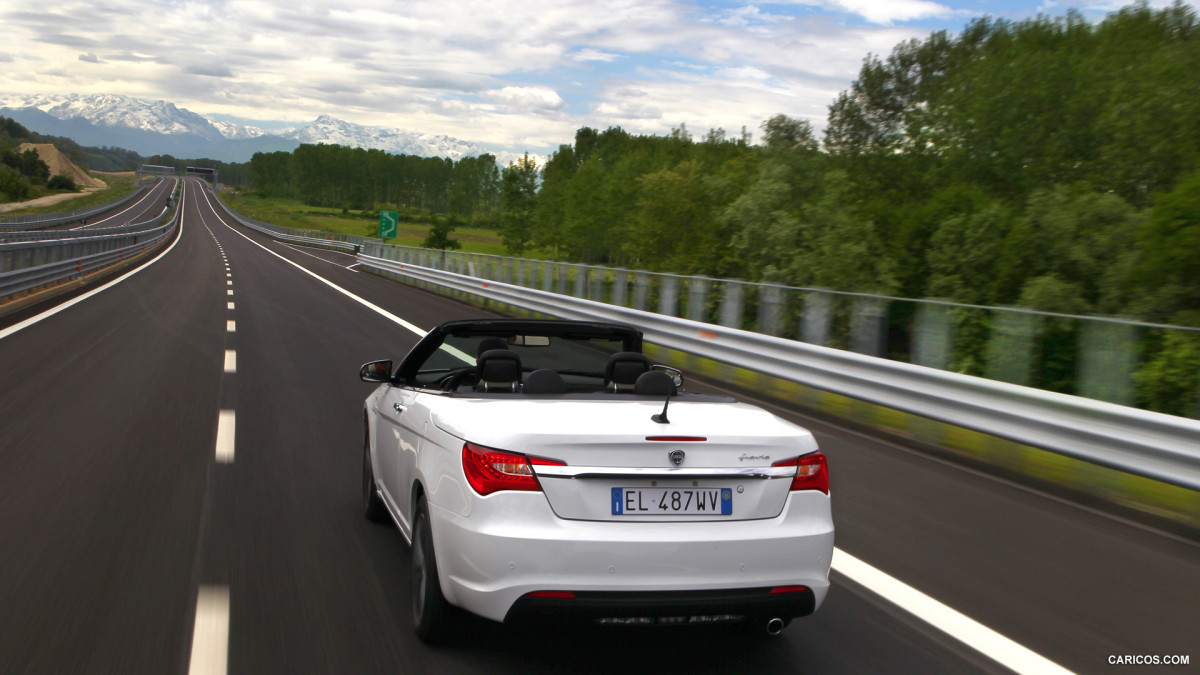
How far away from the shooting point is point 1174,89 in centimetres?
4247

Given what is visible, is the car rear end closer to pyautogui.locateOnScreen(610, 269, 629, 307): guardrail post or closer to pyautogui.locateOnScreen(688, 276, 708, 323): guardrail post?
pyautogui.locateOnScreen(688, 276, 708, 323): guardrail post

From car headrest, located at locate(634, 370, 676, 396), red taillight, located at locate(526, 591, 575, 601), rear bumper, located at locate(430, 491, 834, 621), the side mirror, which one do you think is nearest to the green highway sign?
the side mirror

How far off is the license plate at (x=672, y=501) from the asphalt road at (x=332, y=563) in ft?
2.17

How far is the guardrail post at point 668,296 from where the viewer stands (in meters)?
16.3

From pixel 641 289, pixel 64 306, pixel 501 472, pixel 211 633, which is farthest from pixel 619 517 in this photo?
pixel 64 306

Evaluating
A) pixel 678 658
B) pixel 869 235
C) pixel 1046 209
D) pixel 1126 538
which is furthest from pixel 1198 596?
pixel 869 235

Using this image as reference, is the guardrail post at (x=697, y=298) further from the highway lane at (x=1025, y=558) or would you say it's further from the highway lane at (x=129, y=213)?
the highway lane at (x=129, y=213)

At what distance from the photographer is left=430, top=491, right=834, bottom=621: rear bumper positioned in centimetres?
347

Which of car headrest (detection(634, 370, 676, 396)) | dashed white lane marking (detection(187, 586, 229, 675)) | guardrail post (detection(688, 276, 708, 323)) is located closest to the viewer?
dashed white lane marking (detection(187, 586, 229, 675))

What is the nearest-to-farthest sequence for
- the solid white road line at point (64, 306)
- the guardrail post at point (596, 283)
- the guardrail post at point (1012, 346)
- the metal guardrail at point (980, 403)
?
the metal guardrail at point (980, 403) → the guardrail post at point (1012, 346) → the solid white road line at point (64, 306) → the guardrail post at point (596, 283)

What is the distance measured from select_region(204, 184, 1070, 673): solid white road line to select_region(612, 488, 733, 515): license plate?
1373mm

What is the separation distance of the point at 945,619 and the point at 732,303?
9.88 meters

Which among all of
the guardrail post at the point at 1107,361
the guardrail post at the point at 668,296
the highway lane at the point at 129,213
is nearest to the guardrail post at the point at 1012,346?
the guardrail post at the point at 1107,361

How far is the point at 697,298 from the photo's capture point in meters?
15.4
